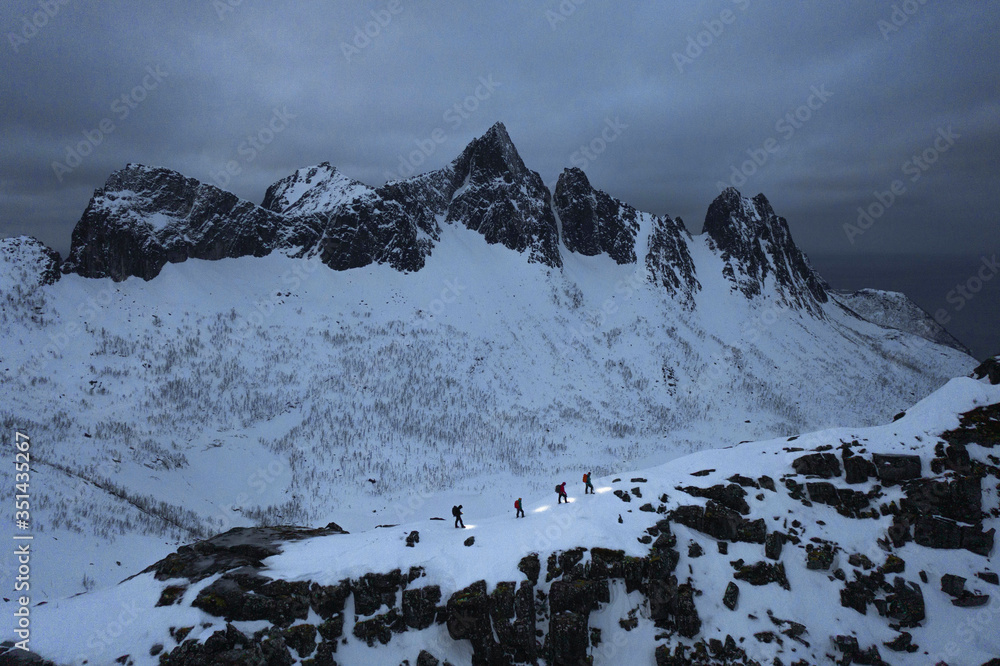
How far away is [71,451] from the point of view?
39.0 metres

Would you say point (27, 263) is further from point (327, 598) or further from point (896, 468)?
point (896, 468)

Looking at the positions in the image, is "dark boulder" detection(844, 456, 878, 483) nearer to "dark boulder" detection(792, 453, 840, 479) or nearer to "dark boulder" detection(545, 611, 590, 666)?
"dark boulder" detection(792, 453, 840, 479)

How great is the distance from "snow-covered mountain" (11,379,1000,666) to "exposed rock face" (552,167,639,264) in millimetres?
91230

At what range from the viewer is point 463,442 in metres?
56.5

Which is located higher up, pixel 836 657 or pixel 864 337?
pixel 864 337

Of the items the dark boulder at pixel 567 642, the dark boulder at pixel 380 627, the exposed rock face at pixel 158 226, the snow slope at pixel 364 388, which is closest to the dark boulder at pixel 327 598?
the dark boulder at pixel 380 627

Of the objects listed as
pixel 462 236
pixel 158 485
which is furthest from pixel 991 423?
pixel 462 236

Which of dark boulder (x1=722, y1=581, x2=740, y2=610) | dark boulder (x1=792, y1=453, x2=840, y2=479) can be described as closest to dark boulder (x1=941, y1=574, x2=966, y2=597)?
dark boulder (x1=792, y1=453, x2=840, y2=479)

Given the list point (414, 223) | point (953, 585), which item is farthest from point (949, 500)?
point (414, 223)

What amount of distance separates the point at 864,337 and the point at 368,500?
149m

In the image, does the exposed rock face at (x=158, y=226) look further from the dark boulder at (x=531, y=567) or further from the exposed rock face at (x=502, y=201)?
the dark boulder at (x=531, y=567)

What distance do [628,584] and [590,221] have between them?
104 m

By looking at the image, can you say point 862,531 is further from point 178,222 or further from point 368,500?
point 178,222

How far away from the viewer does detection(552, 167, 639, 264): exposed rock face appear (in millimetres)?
114856
